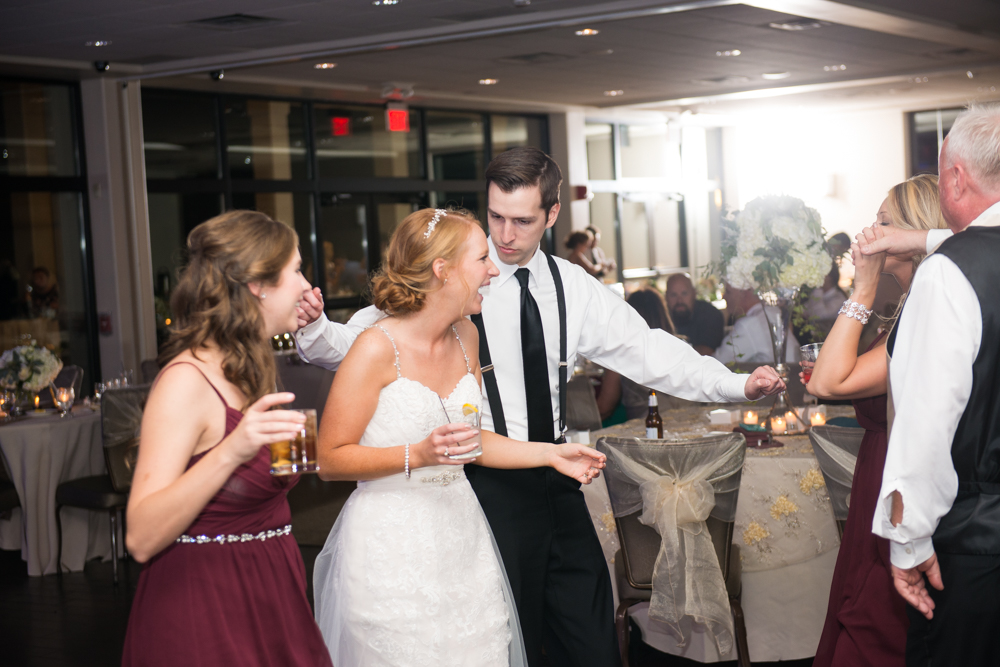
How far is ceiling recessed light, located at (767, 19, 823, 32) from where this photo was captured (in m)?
7.57

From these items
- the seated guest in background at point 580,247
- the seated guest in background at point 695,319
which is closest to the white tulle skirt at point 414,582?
the seated guest in background at point 695,319

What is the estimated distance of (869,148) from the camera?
14.7 metres

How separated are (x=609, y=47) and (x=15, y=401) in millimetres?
5305

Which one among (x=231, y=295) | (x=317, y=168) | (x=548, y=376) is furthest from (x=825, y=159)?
(x=231, y=295)

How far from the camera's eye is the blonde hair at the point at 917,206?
7.96 ft

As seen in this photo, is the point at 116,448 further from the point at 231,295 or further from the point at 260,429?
the point at 260,429

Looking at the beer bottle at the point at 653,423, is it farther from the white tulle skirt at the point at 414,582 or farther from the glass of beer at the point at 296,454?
the glass of beer at the point at 296,454

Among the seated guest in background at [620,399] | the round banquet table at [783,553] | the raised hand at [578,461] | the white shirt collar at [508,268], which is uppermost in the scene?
the white shirt collar at [508,268]

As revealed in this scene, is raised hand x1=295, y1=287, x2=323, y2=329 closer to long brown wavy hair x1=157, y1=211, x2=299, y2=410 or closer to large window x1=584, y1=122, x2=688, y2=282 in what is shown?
long brown wavy hair x1=157, y1=211, x2=299, y2=410

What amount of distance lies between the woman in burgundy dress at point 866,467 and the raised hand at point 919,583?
1.14ft

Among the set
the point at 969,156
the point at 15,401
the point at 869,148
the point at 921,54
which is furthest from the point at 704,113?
the point at 969,156

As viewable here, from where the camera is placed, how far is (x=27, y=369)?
578 centimetres

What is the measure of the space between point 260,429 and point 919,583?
1.27m

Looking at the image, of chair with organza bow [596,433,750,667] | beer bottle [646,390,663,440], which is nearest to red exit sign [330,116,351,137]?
beer bottle [646,390,663,440]
